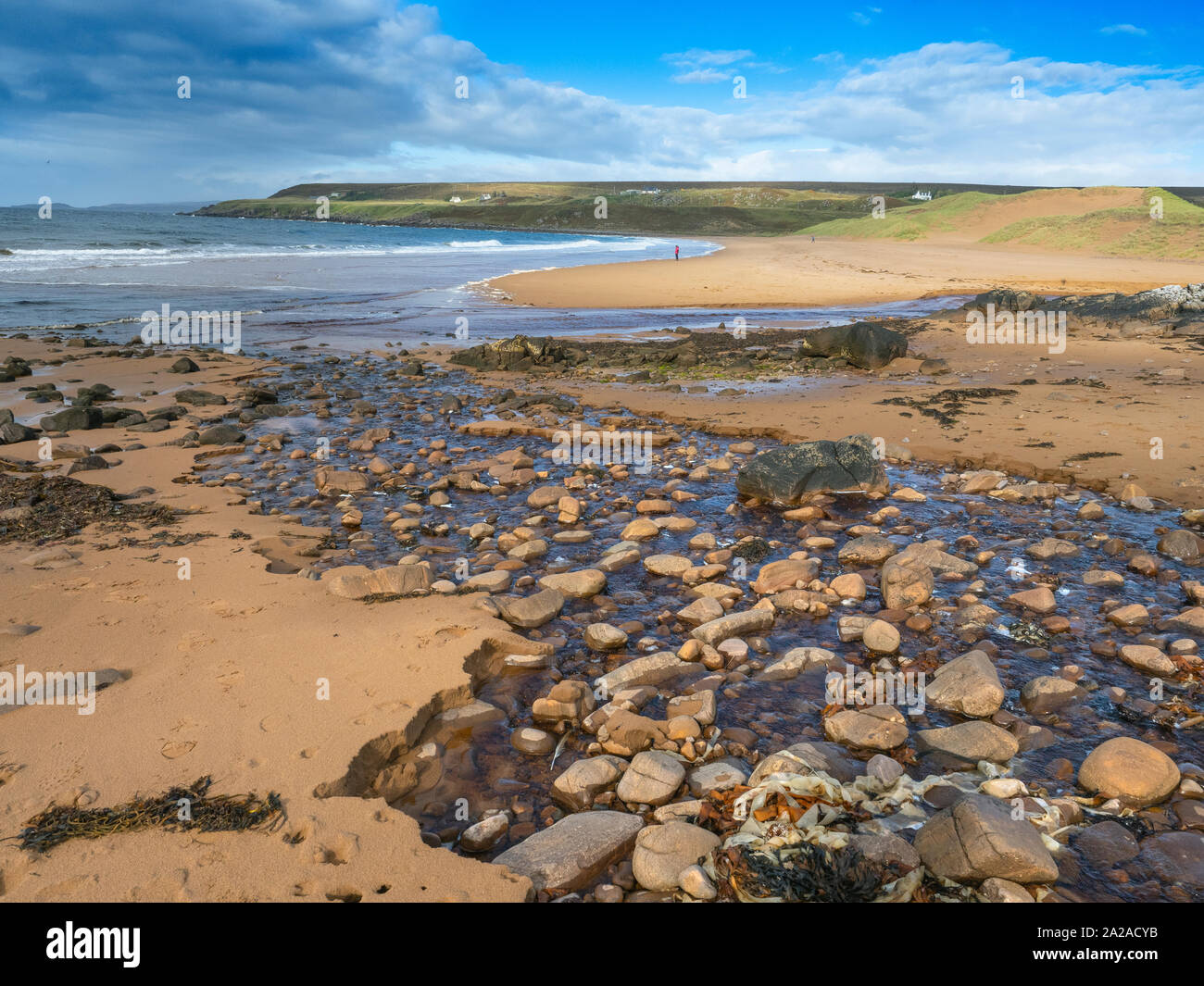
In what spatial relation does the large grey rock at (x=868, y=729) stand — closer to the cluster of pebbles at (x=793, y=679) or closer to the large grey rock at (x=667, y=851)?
the cluster of pebbles at (x=793, y=679)

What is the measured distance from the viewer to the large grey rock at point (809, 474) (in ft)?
25.6

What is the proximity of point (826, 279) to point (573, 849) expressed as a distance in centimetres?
3340

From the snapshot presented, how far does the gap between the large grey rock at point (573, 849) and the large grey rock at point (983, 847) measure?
1.33 meters

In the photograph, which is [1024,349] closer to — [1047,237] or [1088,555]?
[1088,555]

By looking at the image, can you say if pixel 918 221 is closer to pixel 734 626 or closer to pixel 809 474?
pixel 809 474

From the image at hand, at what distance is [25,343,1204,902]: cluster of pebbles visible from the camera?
3164 mm

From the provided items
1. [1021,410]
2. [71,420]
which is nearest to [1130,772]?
[1021,410]

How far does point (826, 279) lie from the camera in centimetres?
3266

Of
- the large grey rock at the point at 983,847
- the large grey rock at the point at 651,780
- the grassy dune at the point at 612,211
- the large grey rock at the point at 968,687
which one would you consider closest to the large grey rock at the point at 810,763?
the large grey rock at the point at 651,780

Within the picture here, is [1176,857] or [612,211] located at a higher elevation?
[612,211]

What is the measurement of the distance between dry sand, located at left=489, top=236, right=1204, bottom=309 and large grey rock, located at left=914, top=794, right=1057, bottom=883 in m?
25.0

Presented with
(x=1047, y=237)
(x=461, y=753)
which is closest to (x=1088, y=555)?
(x=461, y=753)

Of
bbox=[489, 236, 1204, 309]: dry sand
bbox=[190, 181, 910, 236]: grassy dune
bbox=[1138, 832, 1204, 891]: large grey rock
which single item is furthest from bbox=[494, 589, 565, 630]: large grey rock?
bbox=[190, 181, 910, 236]: grassy dune
